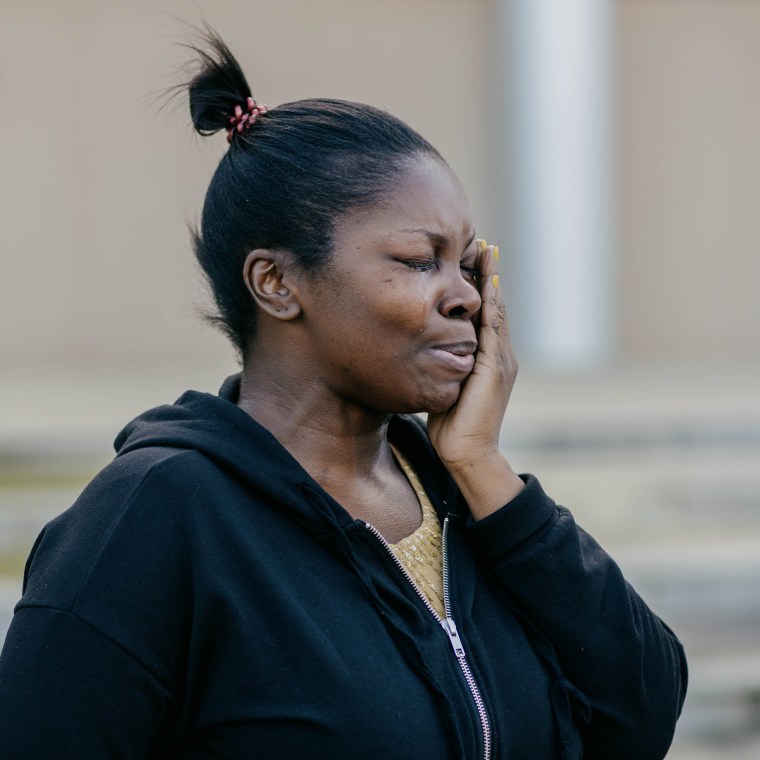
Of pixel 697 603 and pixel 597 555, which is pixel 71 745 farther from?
pixel 697 603

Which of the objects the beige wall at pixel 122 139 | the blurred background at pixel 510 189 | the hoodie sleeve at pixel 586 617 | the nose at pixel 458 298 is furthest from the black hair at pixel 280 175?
the beige wall at pixel 122 139

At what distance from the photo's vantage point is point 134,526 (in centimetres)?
152

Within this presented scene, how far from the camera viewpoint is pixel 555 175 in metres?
7.97

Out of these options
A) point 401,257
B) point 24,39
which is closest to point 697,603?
point 401,257

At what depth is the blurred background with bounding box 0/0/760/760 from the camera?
7070 millimetres

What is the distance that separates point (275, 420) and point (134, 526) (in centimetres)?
31

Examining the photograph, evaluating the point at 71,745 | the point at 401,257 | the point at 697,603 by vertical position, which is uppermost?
the point at 401,257

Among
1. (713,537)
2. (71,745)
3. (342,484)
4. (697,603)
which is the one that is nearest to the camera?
(71,745)

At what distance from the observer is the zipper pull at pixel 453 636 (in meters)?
1.68

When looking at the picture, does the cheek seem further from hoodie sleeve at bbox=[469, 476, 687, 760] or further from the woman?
hoodie sleeve at bbox=[469, 476, 687, 760]

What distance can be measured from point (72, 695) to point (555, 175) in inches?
→ 271

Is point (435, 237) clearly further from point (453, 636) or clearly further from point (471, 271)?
point (453, 636)

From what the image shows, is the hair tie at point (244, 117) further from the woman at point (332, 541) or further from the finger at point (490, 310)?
the finger at point (490, 310)

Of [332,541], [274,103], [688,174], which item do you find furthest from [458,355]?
[688,174]
